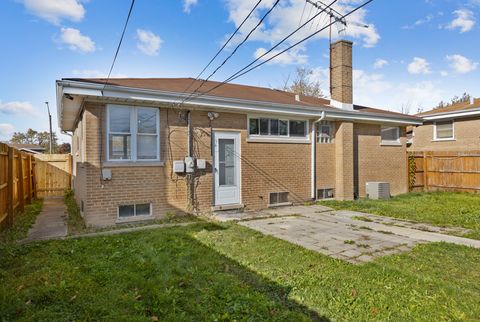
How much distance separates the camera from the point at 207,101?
841cm

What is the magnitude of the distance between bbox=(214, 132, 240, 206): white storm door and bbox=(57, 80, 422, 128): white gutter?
37.4 inches

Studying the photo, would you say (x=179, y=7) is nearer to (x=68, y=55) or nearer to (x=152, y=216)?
(x=68, y=55)

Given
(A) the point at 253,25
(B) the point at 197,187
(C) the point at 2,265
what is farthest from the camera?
(B) the point at 197,187

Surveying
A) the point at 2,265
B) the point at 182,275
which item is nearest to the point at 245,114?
the point at 182,275

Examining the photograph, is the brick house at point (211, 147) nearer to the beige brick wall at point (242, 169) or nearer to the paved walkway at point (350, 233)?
the beige brick wall at point (242, 169)

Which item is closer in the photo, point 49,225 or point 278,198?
point 49,225

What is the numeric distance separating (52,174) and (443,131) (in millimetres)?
21183

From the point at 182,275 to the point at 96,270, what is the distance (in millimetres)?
1285

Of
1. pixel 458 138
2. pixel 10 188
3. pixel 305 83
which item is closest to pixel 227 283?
pixel 10 188

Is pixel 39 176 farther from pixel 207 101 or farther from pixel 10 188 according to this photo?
pixel 207 101

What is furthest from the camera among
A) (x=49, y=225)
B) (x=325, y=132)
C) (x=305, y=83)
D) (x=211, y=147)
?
(x=305, y=83)

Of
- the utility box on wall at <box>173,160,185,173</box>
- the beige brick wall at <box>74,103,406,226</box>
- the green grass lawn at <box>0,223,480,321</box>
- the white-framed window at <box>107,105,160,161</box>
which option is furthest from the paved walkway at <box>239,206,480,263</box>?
the white-framed window at <box>107,105,160,161</box>

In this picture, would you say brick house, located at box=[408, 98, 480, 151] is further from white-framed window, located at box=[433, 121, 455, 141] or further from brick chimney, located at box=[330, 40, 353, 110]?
brick chimney, located at box=[330, 40, 353, 110]

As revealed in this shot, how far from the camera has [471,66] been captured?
20.5 meters
